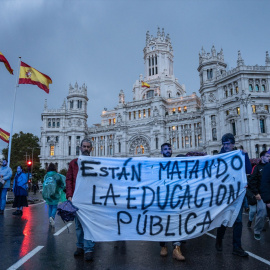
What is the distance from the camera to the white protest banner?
5.30 m

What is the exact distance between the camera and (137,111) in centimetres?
6241

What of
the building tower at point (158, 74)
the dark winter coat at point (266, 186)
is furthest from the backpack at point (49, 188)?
the building tower at point (158, 74)

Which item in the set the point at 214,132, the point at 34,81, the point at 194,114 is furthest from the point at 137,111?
the point at 34,81

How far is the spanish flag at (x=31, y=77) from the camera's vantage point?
19.9 m

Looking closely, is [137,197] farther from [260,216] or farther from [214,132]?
[214,132]

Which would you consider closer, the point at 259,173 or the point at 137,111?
the point at 259,173

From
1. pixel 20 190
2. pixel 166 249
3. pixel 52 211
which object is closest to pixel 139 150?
pixel 20 190

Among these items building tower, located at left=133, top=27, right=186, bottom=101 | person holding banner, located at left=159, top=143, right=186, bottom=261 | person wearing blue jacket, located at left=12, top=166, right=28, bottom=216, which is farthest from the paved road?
building tower, located at left=133, top=27, right=186, bottom=101

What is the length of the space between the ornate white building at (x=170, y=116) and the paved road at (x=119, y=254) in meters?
36.4

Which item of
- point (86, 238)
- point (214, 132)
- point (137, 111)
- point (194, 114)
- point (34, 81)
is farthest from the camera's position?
point (137, 111)

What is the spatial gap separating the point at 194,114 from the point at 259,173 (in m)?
49.5

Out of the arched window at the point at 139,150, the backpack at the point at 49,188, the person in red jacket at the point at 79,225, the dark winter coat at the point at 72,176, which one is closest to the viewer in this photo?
the person in red jacket at the point at 79,225

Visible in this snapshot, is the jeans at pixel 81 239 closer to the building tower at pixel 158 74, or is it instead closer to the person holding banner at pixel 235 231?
the person holding banner at pixel 235 231

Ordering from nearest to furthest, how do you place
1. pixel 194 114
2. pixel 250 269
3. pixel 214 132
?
pixel 250 269, pixel 214 132, pixel 194 114
